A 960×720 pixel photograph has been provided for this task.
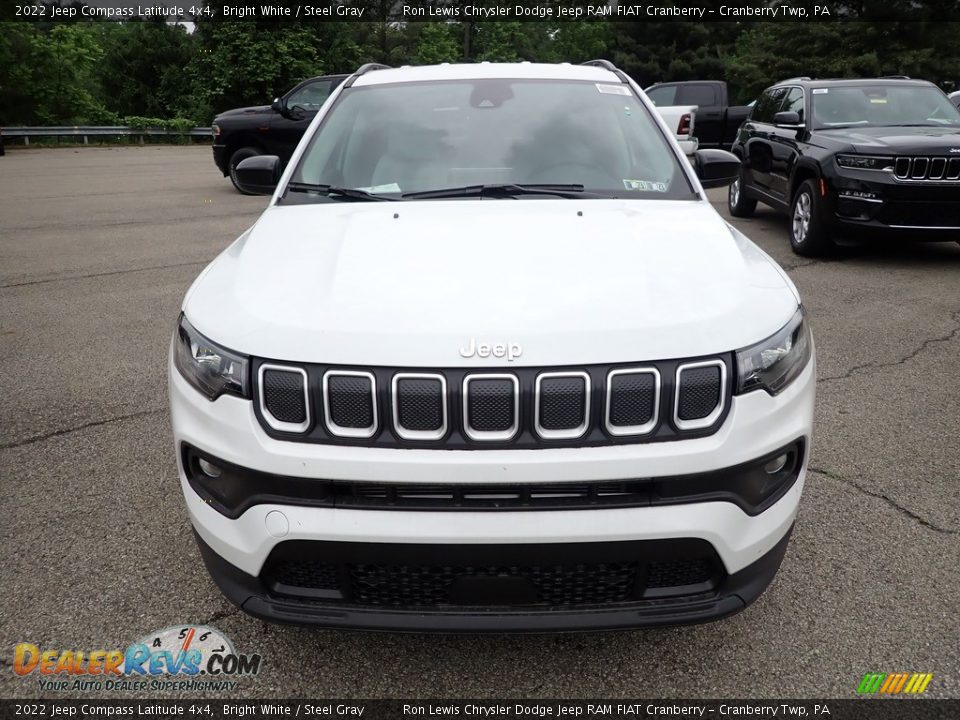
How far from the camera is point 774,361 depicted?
81.8 inches

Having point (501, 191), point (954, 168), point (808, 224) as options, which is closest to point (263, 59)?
point (808, 224)

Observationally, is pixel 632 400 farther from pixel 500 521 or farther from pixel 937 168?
pixel 937 168

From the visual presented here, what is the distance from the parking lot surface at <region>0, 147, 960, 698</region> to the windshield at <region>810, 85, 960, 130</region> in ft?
8.63

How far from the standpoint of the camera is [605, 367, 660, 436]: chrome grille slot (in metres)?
1.91

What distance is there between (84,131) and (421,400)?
108ft

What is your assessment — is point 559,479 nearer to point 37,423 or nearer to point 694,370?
point 694,370

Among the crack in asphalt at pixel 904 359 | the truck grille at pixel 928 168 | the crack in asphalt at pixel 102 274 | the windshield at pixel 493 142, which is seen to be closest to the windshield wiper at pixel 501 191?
the windshield at pixel 493 142

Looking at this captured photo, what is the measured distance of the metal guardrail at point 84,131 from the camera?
28055 mm

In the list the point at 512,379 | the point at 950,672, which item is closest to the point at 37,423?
the point at 512,379

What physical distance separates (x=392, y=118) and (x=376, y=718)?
2421 mm

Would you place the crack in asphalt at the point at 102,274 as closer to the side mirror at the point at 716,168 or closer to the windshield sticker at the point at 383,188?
the windshield sticker at the point at 383,188

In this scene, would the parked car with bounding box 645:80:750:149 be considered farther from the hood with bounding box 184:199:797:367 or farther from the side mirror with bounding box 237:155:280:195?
the hood with bounding box 184:199:797:367

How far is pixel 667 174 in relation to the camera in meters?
3.19

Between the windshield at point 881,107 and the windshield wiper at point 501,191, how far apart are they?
20.7ft
